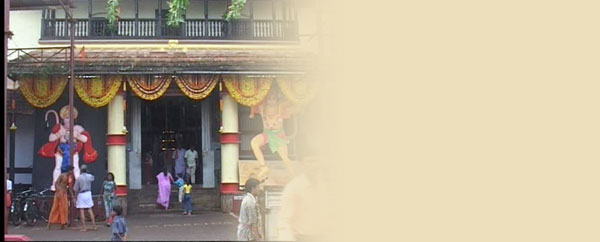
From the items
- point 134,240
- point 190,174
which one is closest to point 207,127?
point 190,174

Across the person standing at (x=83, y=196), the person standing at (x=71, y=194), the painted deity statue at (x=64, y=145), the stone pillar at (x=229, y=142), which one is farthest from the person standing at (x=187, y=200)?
the painted deity statue at (x=64, y=145)

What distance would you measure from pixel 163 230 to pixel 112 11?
4.90 m

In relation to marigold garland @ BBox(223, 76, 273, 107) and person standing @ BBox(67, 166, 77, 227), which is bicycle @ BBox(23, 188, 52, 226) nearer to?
person standing @ BBox(67, 166, 77, 227)

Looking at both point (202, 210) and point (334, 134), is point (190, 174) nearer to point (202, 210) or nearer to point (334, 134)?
point (202, 210)

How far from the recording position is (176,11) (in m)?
11.6

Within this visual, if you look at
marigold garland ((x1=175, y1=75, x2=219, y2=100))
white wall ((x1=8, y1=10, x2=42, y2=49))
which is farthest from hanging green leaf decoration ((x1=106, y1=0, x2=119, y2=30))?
white wall ((x1=8, y1=10, x2=42, y2=49))

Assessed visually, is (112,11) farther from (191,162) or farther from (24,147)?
(24,147)

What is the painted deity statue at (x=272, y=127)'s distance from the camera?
9.29 m

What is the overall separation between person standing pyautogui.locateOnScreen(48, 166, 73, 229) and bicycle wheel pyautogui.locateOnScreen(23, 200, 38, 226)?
92 cm

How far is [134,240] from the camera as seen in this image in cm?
777

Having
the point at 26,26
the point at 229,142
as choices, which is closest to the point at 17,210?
the point at 229,142

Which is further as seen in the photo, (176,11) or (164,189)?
(176,11)

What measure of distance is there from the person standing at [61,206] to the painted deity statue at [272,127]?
2.93 meters

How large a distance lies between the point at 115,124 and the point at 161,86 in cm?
115
